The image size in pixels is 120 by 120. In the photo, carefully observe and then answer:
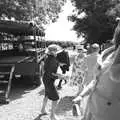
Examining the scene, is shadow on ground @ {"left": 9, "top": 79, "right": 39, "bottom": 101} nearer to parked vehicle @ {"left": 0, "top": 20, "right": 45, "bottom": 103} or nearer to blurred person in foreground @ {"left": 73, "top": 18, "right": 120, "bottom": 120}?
parked vehicle @ {"left": 0, "top": 20, "right": 45, "bottom": 103}

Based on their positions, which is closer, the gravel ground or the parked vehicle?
the gravel ground

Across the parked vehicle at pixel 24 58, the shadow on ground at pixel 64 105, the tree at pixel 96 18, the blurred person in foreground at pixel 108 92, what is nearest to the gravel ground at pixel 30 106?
the shadow on ground at pixel 64 105

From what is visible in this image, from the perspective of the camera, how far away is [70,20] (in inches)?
1371

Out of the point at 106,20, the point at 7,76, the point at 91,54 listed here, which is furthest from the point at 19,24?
the point at 106,20

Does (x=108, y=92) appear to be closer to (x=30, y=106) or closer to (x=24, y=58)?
(x=30, y=106)

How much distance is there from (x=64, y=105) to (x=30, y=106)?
88cm

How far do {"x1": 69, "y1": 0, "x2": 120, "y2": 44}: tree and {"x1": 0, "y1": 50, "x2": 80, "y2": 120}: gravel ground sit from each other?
2056cm

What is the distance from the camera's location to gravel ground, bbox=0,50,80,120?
5883mm

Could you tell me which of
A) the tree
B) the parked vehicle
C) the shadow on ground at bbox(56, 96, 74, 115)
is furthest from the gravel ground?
the tree

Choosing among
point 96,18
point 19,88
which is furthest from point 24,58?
point 96,18

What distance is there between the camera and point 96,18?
30.0 metres

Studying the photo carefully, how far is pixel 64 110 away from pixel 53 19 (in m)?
18.9

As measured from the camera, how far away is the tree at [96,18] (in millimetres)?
28938

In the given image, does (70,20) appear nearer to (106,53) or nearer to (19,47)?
(19,47)
